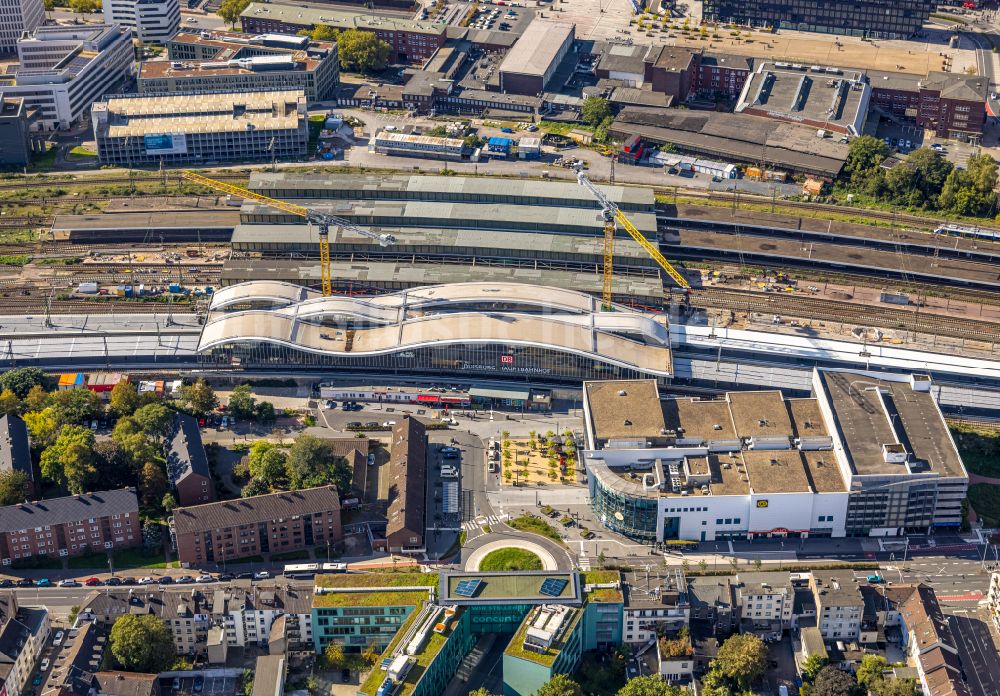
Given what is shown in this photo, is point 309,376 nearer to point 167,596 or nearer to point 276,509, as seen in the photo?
point 276,509

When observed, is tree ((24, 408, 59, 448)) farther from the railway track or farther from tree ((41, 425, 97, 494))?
the railway track

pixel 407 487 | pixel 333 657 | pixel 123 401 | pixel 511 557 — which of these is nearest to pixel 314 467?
pixel 407 487

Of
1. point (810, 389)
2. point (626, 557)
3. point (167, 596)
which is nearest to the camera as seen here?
point (167, 596)

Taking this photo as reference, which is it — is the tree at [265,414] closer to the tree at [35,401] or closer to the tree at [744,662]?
the tree at [35,401]

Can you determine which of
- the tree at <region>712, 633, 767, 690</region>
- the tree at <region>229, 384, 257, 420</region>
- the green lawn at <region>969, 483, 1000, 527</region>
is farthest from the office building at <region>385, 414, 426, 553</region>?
the green lawn at <region>969, 483, 1000, 527</region>

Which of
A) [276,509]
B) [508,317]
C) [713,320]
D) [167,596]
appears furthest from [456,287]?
[167,596]

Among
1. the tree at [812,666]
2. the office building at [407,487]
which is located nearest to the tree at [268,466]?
the office building at [407,487]
